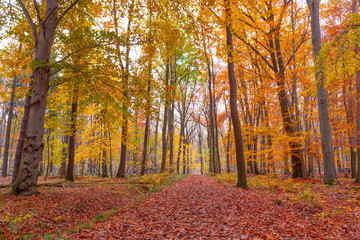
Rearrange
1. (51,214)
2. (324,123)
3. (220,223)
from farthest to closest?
1. (324,123)
2. (51,214)
3. (220,223)

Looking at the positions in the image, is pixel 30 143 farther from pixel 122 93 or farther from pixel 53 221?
pixel 122 93

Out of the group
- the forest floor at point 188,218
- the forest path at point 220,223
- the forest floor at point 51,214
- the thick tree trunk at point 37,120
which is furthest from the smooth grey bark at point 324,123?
the thick tree trunk at point 37,120

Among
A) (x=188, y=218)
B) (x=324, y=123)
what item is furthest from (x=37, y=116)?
(x=324, y=123)

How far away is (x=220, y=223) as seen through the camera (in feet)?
14.1

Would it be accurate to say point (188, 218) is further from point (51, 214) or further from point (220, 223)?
point (51, 214)

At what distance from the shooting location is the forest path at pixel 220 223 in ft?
12.1

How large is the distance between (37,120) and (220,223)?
5.96 m

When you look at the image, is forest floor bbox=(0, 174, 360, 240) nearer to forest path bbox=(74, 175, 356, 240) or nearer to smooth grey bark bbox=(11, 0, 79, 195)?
forest path bbox=(74, 175, 356, 240)

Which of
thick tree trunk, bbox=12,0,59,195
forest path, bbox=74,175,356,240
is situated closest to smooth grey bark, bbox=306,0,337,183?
forest path, bbox=74,175,356,240

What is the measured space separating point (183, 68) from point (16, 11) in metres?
14.1

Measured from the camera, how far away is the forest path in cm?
369

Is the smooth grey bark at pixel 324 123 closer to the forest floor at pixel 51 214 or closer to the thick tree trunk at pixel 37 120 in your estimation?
the forest floor at pixel 51 214

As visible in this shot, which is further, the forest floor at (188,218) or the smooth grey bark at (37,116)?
the smooth grey bark at (37,116)

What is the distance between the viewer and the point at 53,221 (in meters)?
4.52
